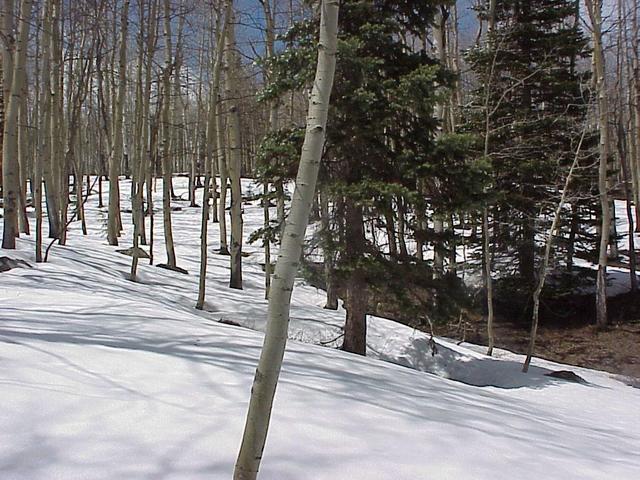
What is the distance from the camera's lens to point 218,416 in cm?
297

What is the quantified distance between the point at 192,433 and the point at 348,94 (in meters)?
5.38

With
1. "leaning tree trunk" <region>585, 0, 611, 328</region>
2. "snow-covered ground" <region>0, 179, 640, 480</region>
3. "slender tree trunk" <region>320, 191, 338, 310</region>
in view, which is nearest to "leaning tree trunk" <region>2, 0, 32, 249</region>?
"snow-covered ground" <region>0, 179, 640, 480</region>

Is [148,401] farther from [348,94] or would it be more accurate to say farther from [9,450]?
[348,94]

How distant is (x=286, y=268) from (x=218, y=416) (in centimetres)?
143

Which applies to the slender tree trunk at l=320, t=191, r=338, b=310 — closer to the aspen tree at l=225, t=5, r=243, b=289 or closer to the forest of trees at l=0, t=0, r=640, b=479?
the forest of trees at l=0, t=0, r=640, b=479

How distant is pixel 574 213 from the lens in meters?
13.9

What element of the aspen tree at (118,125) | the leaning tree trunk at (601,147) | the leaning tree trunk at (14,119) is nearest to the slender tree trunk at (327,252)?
the leaning tree trunk at (14,119)

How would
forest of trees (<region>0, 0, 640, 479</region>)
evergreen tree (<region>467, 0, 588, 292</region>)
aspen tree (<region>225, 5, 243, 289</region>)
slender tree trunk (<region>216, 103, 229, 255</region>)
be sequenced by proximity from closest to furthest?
forest of trees (<region>0, 0, 640, 479</region>) → aspen tree (<region>225, 5, 243, 289</region>) → evergreen tree (<region>467, 0, 588, 292</region>) → slender tree trunk (<region>216, 103, 229, 255</region>)

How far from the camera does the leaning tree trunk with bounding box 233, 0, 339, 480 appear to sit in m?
1.89

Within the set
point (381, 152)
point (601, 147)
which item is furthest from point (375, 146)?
point (601, 147)

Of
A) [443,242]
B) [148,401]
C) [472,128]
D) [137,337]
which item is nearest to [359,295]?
[443,242]

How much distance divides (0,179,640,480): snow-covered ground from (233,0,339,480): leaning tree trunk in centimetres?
58

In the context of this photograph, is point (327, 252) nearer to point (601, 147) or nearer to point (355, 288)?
point (355, 288)

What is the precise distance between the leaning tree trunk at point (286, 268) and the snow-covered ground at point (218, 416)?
0.58 meters
